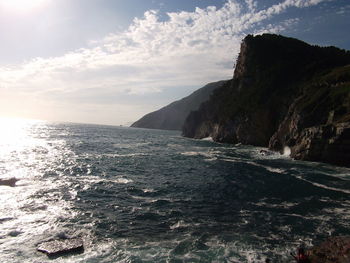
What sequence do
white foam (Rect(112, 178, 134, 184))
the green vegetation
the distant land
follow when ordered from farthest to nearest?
the green vegetation < the distant land < white foam (Rect(112, 178, 134, 184))

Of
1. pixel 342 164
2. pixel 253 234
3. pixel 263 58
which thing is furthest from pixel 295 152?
pixel 263 58

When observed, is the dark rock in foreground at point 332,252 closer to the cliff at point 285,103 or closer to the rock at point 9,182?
the rock at point 9,182

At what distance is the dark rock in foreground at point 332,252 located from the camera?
1750 cm

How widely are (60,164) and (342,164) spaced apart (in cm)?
5513

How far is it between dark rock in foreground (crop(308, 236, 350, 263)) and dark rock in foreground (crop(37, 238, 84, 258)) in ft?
50.3

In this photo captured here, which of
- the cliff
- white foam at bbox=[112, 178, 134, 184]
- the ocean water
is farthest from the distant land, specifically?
white foam at bbox=[112, 178, 134, 184]

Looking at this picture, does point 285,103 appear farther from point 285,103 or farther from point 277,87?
point 277,87

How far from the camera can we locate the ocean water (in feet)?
65.7

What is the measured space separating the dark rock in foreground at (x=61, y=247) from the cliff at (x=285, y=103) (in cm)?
5350

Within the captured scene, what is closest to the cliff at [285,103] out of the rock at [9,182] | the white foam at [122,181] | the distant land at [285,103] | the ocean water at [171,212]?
the distant land at [285,103]

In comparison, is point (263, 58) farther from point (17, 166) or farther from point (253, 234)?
point (253, 234)

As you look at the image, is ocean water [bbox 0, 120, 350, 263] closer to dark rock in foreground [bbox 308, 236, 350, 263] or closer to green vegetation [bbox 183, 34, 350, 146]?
dark rock in foreground [bbox 308, 236, 350, 263]

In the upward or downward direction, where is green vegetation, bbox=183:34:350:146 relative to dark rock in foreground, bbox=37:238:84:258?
upward

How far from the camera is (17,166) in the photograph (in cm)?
5238
